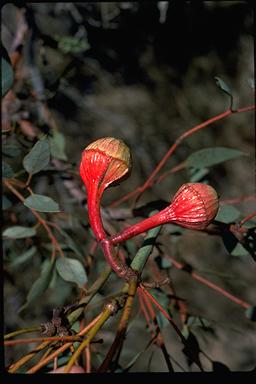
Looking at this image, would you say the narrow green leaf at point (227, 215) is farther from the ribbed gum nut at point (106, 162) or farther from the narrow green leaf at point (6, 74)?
the narrow green leaf at point (6, 74)

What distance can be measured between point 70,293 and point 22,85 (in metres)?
0.54

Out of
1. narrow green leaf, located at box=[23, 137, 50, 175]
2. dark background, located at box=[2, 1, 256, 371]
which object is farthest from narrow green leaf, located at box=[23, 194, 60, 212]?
dark background, located at box=[2, 1, 256, 371]

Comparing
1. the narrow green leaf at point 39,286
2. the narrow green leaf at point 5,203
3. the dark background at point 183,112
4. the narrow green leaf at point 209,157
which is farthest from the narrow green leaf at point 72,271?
the dark background at point 183,112

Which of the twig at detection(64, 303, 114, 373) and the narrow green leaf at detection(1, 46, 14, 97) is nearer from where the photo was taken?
the twig at detection(64, 303, 114, 373)

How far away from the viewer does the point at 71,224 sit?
0.94m

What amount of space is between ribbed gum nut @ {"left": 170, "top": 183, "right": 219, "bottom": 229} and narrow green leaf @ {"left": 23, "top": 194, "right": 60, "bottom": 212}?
0.17 metres

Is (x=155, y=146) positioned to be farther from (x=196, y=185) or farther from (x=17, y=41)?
(x=196, y=185)

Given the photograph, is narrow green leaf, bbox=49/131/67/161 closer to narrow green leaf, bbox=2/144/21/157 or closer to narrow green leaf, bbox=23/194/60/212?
narrow green leaf, bbox=2/144/21/157

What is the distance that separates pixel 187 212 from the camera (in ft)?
1.62

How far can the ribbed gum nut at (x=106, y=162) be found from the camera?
50 centimetres

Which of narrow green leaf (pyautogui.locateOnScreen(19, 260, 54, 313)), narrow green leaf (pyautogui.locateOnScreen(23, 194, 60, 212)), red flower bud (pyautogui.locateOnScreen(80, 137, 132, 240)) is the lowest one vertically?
narrow green leaf (pyautogui.locateOnScreen(19, 260, 54, 313))

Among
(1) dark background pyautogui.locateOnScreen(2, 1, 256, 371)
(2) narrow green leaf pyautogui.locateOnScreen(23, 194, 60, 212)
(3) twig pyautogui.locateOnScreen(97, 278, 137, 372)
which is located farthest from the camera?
(1) dark background pyautogui.locateOnScreen(2, 1, 256, 371)

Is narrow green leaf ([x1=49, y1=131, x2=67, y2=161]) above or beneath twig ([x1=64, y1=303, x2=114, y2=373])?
beneath

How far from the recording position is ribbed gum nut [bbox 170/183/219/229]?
1.60 feet
